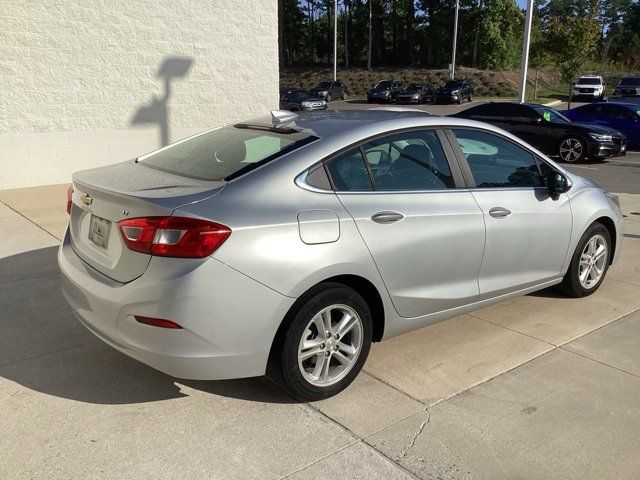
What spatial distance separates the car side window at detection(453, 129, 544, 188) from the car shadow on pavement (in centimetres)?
202

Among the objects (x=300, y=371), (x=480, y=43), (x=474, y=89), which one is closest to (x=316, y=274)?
(x=300, y=371)

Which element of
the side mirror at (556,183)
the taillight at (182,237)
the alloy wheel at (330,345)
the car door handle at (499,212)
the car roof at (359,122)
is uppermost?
the car roof at (359,122)

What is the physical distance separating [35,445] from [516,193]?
3.33 m

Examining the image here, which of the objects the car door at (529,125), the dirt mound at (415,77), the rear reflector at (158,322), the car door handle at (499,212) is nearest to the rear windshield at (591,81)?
the dirt mound at (415,77)

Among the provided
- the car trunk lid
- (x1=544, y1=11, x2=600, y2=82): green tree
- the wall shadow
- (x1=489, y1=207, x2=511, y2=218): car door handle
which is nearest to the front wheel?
the wall shadow

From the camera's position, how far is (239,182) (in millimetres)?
3133

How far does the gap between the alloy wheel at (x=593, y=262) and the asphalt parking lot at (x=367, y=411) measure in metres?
0.48

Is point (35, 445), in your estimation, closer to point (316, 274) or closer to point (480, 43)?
point (316, 274)

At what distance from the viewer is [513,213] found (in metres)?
4.17

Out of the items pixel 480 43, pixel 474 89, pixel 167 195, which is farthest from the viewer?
pixel 480 43

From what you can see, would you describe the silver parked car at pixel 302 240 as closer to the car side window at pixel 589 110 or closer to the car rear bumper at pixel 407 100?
the car side window at pixel 589 110

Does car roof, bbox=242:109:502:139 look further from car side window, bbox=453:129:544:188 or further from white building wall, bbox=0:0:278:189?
white building wall, bbox=0:0:278:189

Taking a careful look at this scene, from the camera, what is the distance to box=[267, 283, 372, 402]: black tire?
3117 millimetres

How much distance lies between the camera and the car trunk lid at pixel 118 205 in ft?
9.72
